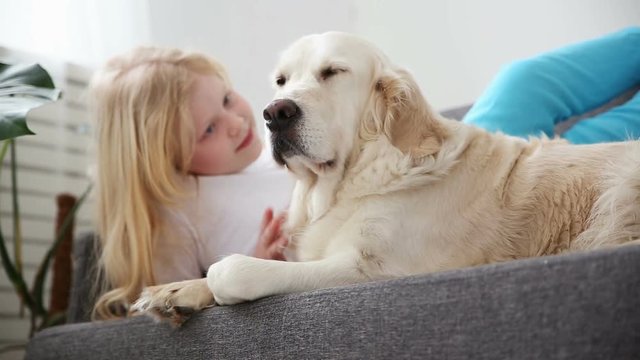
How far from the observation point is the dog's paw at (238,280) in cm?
115

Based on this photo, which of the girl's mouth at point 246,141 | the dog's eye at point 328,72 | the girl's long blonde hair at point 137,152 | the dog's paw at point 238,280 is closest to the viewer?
the dog's paw at point 238,280

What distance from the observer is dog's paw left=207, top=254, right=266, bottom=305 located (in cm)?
115

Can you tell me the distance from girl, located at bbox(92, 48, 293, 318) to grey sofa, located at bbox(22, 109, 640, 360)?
1.86 ft

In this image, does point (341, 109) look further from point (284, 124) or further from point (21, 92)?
point (21, 92)

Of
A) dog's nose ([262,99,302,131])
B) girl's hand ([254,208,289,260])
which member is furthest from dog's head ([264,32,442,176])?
girl's hand ([254,208,289,260])

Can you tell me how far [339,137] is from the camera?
1.40m

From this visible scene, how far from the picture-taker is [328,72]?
1.44 metres

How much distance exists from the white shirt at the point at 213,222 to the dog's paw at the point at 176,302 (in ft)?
1.93

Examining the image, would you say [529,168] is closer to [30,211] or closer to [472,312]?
[472,312]

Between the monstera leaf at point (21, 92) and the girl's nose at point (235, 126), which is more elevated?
the monstera leaf at point (21, 92)

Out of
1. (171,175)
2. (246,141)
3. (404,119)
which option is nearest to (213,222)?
(171,175)

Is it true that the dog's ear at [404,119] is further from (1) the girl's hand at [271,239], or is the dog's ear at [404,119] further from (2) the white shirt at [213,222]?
(2) the white shirt at [213,222]

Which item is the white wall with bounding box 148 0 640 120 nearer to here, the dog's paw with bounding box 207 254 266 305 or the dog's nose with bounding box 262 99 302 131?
the dog's nose with bounding box 262 99 302 131

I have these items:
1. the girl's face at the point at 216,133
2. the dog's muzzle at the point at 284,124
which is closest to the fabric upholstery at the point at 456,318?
the dog's muzzle at the point at 284,124
